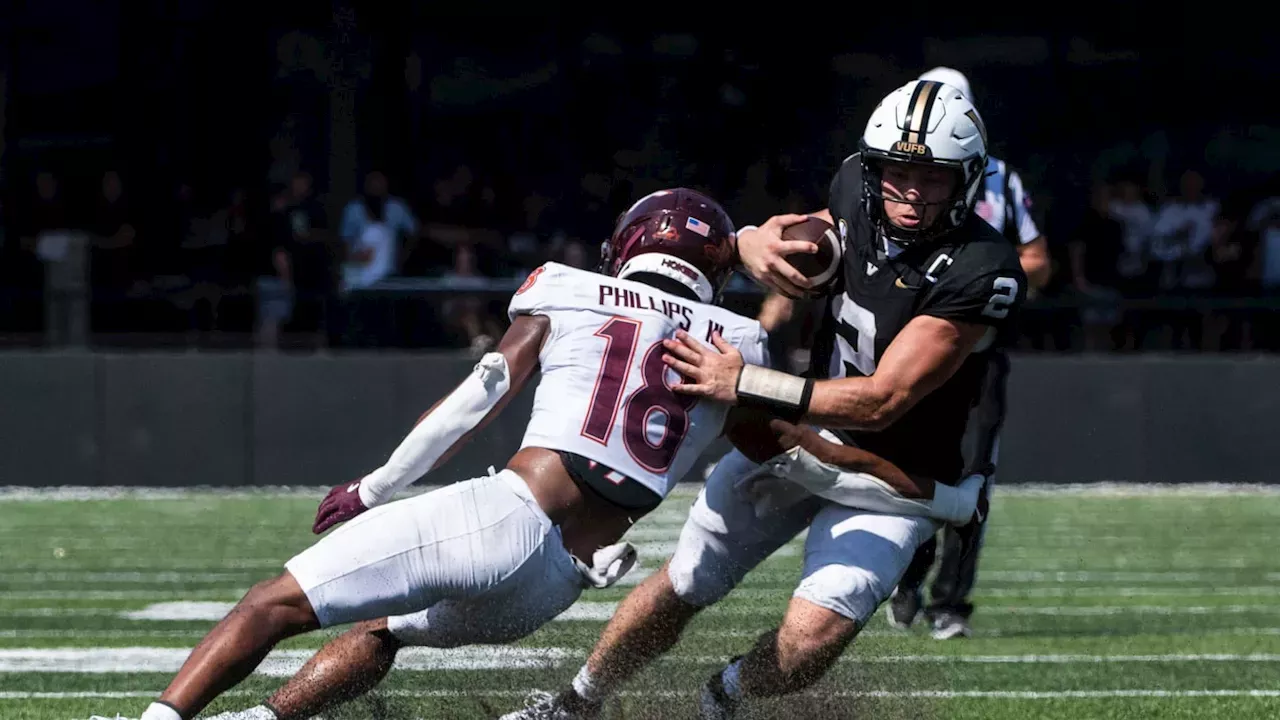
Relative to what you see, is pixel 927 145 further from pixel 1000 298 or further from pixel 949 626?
pixel 949 626

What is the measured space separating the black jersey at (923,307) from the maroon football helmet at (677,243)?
15.9 inches

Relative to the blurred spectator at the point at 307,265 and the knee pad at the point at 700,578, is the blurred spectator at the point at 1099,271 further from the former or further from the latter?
the knee pad at the point at 700,578

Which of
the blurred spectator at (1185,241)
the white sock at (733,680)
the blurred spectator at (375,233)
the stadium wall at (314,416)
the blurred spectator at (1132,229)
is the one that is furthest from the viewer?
the blurred spectator at (1132,229)

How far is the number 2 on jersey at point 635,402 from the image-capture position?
5.00 metres

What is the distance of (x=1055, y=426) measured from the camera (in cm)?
1294

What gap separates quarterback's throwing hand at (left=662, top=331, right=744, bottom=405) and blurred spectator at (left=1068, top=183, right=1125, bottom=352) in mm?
8677

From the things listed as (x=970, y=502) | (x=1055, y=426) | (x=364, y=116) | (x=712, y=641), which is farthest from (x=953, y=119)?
(x=364, y=116)

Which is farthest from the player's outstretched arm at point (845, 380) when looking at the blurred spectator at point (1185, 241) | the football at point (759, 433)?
the blurred spectator at point (1185, 241)

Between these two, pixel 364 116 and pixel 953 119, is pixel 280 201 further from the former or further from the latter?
pixel 953 119

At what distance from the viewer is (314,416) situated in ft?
42.0

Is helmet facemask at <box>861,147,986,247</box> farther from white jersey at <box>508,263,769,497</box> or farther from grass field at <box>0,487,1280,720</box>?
grass field at <box>0,487,1280,720</box>

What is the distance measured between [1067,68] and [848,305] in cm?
1114

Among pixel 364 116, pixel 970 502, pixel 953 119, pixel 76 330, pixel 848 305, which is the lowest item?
pixel 76 330

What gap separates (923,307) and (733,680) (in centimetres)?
113
